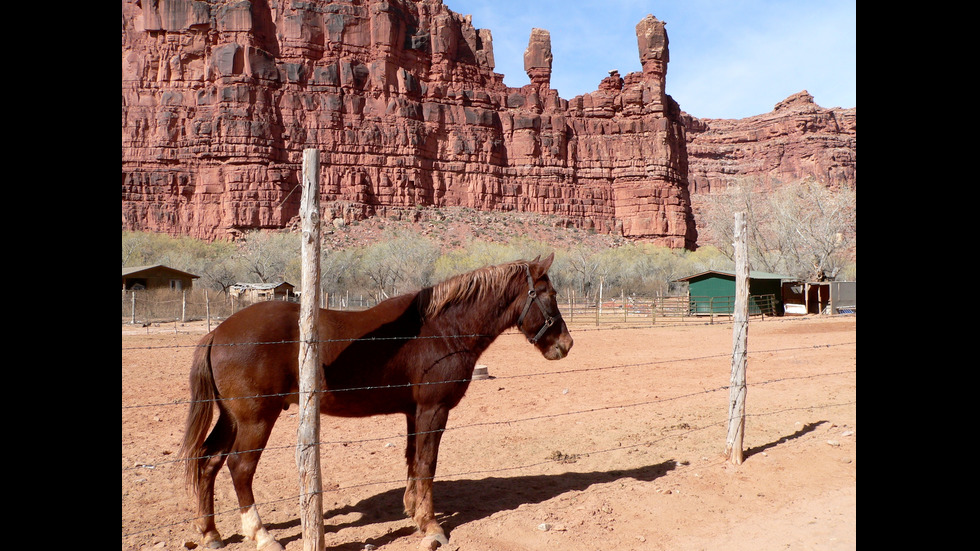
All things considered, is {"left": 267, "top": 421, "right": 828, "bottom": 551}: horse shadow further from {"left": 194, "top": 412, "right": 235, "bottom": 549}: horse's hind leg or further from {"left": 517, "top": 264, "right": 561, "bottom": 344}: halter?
{"left": 517, "top": 264, "right": 561, "bottom": 344}: halter

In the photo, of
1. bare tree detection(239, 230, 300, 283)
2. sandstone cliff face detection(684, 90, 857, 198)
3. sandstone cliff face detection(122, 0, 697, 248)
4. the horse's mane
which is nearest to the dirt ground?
the horse's mane

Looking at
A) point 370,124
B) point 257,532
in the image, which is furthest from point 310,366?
point 370,124

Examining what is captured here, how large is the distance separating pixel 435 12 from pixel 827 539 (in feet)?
281

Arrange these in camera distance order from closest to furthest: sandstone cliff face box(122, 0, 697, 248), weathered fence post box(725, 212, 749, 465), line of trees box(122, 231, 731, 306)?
weathered fence post box(725, 212, 749, 465) < line of trees box(122, 231, 731, 306) < sandstone cliff face box(122, 0, 697, 248)

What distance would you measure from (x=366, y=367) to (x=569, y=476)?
Result: 8.45 feet

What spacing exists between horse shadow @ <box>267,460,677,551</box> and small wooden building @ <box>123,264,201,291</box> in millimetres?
30669

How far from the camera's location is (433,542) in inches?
163

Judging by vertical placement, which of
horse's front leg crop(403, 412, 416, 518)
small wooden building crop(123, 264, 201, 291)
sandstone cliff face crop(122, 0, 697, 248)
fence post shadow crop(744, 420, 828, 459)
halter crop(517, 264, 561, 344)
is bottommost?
fence post shadow crop(744, 420, 828, 459)

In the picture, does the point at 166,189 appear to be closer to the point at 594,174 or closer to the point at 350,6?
the point at 350,6

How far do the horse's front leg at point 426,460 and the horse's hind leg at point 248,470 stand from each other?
40.1 inches

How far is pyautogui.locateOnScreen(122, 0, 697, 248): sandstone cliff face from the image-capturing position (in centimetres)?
6250

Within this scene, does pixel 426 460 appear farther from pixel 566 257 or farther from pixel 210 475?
pixel 566 257

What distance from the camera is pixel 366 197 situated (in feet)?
219
